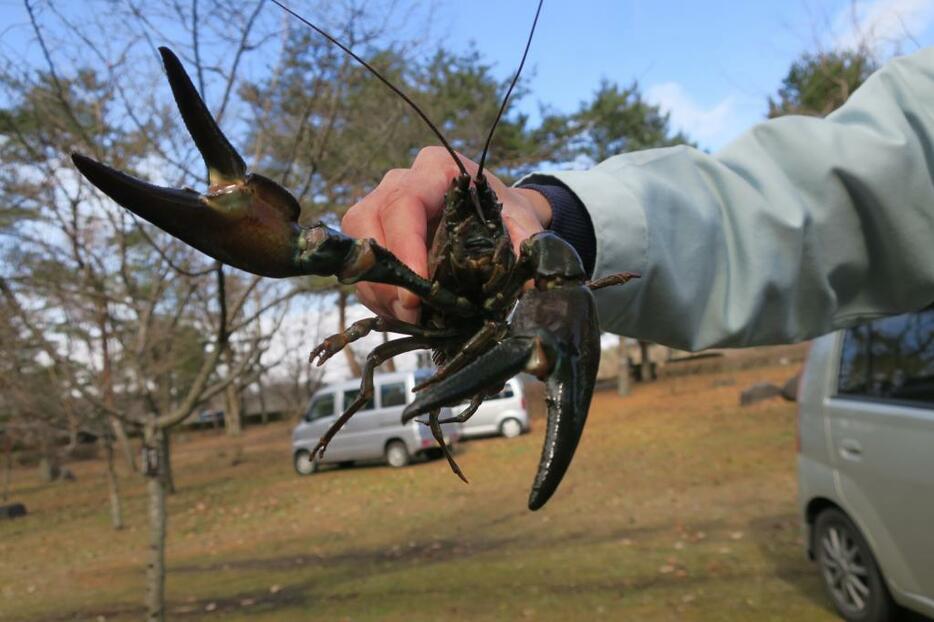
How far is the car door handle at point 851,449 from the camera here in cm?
403

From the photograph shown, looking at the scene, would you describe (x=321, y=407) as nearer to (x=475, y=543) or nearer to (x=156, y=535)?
(x=475, y=543)

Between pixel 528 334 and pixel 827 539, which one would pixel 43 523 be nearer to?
pixel 827 539

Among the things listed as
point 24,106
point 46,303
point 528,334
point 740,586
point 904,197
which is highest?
point 24,106

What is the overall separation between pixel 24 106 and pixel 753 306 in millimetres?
6479

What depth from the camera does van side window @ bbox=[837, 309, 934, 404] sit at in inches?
146

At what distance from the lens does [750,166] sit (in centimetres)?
233

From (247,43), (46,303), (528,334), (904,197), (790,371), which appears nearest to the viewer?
(528,334)

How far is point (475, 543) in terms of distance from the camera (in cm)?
775

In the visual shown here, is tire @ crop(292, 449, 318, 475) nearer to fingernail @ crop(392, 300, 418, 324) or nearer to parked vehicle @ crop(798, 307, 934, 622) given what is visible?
parked vehicle @ crop(798, 307, 934, 622)

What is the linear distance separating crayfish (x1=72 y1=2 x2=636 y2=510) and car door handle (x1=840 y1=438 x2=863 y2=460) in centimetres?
339

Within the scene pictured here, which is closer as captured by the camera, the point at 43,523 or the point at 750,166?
the point at 750,166

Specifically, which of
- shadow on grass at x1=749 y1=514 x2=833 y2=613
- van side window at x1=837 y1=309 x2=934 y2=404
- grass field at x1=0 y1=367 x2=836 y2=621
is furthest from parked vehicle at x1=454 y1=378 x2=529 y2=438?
van side window at x1=837 y1=309 x2=934 y2=404

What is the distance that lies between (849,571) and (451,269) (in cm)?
428

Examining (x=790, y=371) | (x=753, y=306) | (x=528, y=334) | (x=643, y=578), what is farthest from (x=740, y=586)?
(x=790, y=371)
